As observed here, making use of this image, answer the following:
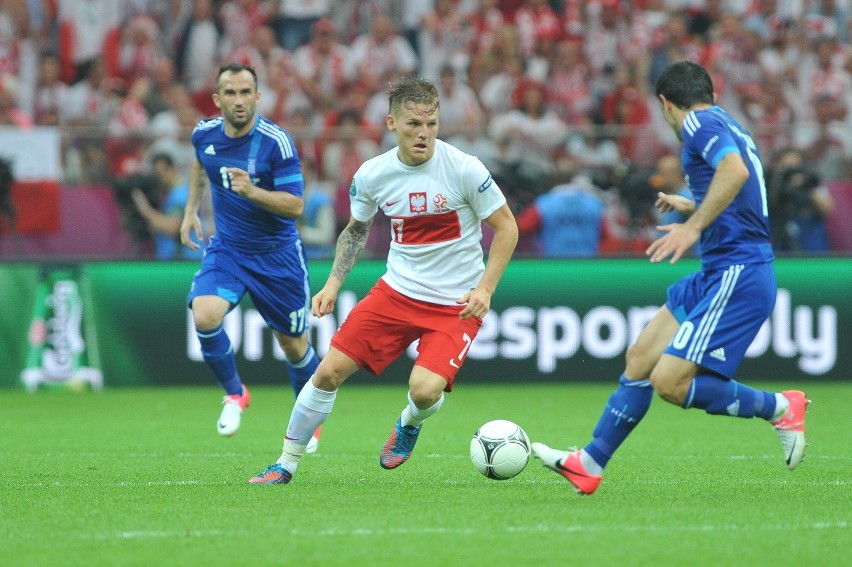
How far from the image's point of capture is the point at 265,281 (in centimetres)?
939

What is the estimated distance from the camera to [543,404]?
1269 cm

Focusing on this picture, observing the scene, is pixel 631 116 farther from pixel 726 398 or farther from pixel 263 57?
pixel 726 398

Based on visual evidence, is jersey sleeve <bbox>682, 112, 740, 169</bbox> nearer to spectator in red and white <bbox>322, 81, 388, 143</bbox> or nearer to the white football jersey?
the white football jersey

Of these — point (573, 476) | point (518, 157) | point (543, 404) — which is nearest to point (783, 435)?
point (573, 476)

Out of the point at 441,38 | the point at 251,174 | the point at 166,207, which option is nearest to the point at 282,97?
the point at 441,38

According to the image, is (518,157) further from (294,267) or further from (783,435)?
(783,435)

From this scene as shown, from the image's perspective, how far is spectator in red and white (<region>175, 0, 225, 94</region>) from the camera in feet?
60.0

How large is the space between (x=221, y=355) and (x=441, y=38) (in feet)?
32.8

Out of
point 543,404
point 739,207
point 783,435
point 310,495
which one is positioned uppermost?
point 739,207

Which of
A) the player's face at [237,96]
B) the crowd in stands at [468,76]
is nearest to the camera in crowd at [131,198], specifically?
the crowd in stands at [468,76]

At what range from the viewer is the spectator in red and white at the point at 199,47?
18.3m

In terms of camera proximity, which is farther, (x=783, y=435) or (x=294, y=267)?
(x=294, y=267)

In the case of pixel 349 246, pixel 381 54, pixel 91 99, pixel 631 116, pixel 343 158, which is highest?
pixel 381 54

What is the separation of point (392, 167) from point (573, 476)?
1.95 m
